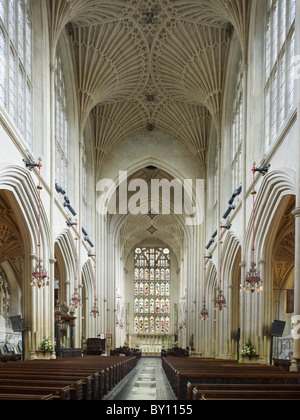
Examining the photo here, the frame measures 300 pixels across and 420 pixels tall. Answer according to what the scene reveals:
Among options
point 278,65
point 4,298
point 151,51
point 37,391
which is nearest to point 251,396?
point 37,391

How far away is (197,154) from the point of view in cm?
3272

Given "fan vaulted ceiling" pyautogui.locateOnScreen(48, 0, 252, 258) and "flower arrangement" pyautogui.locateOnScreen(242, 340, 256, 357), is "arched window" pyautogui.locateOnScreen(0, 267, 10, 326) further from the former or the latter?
"flower arrangement" pyautogui.locateOnScreen(242, 340, 256, 357)

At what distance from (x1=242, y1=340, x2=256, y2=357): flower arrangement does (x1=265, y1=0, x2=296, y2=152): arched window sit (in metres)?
6.71

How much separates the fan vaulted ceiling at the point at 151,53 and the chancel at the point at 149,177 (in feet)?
0.26

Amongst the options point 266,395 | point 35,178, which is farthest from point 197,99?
point 266,395

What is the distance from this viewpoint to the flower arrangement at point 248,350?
16.9m

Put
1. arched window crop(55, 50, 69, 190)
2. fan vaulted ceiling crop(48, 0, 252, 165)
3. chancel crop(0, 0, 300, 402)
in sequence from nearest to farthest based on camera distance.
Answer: chancel crop(0, 0, 300, 402)
fan vaulted ceiling crop(48, 0, 252, 165)
arched window crop(55, 50, 69, 190)

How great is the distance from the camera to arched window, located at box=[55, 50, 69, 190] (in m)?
22.6

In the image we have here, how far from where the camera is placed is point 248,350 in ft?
56.0

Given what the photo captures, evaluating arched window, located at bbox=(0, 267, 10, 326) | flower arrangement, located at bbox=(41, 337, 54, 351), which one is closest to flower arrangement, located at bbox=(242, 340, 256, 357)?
flower arrangement, located at bbox=(41, 337, 54, 351)

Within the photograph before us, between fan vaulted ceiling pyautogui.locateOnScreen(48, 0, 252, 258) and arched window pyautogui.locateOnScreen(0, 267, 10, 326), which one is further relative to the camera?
arched window pyautogui.locateOnScreen(0, 267, 10, 326)

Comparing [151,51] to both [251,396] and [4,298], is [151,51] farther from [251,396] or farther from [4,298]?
[251,396]

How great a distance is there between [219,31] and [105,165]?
12.9m
